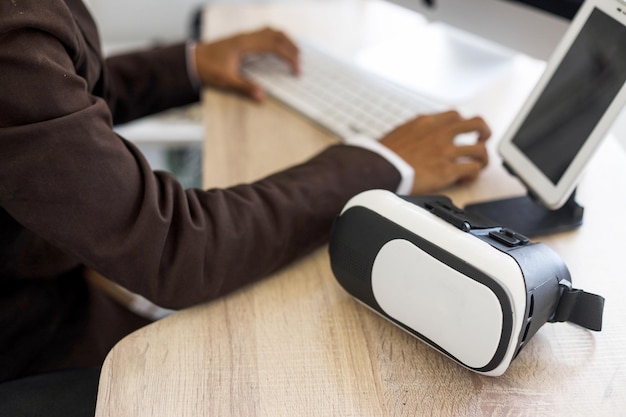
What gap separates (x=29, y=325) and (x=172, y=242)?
26cm

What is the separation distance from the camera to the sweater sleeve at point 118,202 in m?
0.61

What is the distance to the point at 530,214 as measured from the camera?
0.80 metres

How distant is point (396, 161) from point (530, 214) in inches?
6.4

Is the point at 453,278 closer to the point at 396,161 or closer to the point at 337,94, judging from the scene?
the point at 396,161

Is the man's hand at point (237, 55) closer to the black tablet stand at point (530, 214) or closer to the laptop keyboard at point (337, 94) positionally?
the laptop keyboard at point (337, 94)

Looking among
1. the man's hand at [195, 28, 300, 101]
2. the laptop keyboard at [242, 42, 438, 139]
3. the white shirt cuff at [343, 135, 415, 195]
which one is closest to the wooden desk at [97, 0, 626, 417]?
the white shirt cuff at [343, 135, 415, 195]

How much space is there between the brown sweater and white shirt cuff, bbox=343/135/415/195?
1 cm

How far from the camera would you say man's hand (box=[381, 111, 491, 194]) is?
84 centimetres

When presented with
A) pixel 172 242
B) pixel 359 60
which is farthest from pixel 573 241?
pixel 359 60

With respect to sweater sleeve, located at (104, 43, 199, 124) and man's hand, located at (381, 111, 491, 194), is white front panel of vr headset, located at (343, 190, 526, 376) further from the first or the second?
sweater sleeve, located at (104, 43, 199, 124)

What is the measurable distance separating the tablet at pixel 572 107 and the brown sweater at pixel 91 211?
152 millimetres

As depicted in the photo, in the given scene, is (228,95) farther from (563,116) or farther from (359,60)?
(563,116)

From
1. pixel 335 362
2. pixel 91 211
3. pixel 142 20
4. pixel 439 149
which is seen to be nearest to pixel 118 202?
pixel 91 211

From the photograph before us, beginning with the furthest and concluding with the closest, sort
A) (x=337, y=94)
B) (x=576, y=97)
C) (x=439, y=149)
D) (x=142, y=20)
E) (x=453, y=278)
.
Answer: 1. (x=142, y=20)
2. (x=337, y=94)
3. (x=439, y=149)
4. (x=576, y=97)
5. (x=453, y=278)
